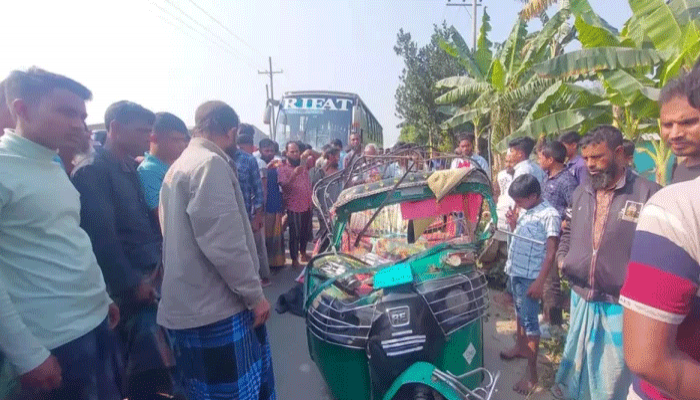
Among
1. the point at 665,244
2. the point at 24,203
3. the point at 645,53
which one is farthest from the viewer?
the point at 645,53

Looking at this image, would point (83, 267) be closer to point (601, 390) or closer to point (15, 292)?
point (15, 292)

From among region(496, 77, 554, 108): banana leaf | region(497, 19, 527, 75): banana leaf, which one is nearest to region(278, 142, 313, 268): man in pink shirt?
region(496, 77, 554, 108): banana leaf

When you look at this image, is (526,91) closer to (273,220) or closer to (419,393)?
(273,220)

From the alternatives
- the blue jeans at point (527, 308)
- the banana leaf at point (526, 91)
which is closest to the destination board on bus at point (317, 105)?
the banana leaf at point (526, 91)

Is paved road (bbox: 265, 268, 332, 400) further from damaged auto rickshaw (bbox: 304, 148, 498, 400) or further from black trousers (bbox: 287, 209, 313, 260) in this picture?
black trousers (bbox: 287, 209, 313, 260)

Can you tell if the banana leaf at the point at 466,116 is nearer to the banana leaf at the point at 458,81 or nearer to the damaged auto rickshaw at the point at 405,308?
the banana leaf at the point at 458,81

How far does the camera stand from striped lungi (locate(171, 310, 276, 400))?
224 cm

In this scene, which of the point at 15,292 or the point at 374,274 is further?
the point at 374,274

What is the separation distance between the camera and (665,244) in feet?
3.30

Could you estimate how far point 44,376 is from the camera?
1.65 metres

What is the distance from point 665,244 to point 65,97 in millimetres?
2350

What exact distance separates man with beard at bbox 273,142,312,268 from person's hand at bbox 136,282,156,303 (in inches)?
153

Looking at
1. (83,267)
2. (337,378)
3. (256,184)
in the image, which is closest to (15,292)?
(83,267)

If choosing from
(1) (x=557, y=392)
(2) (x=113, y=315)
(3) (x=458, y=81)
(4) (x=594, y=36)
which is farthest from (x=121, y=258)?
(3) (x=458, y=81)
